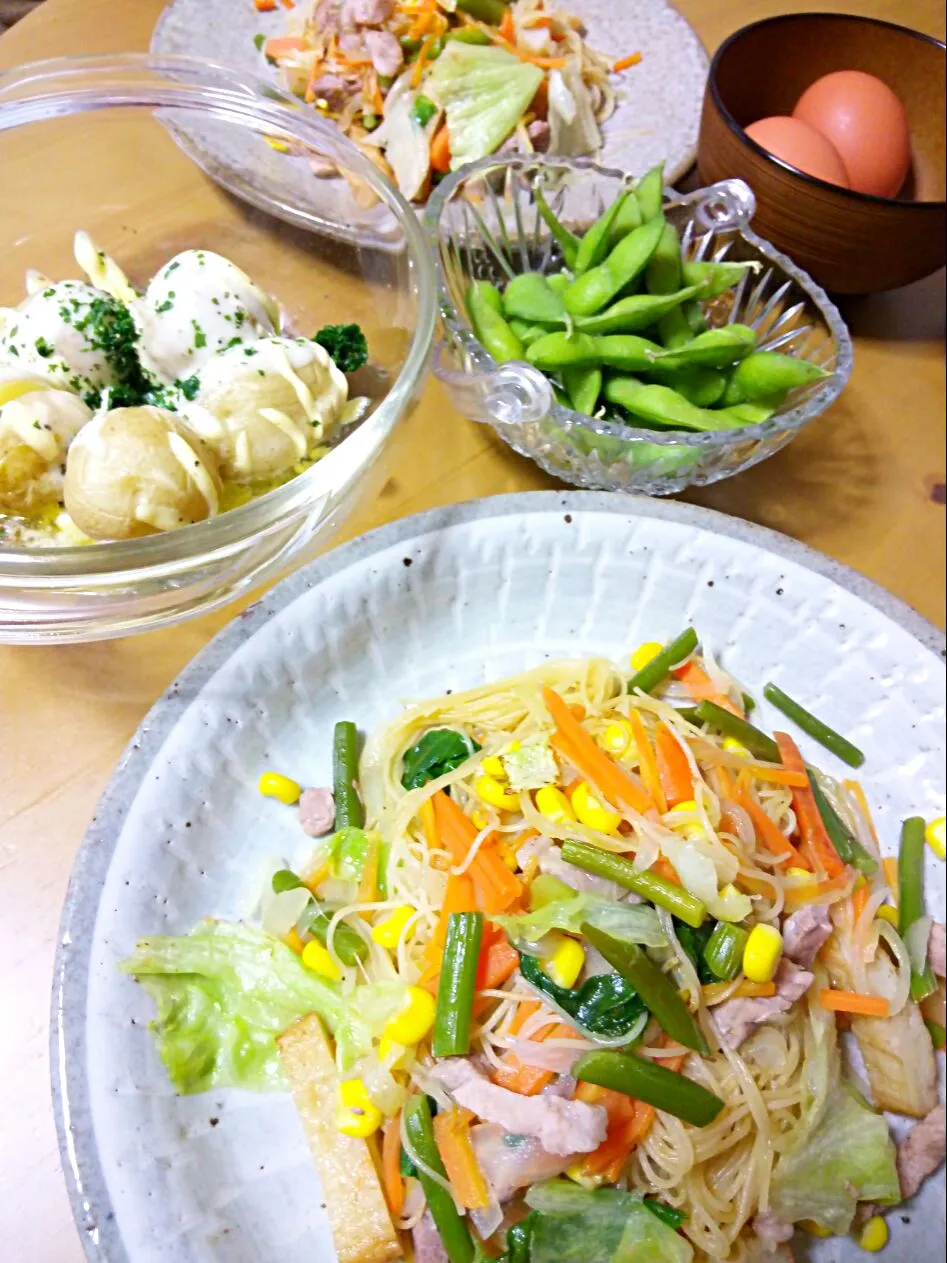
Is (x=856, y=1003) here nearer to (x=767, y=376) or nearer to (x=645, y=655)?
(x=645, y=655)

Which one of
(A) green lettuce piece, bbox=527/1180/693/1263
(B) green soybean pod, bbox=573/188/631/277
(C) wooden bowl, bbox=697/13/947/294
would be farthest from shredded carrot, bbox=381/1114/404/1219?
(C) wooden bowl, bbox=697/13/947/294

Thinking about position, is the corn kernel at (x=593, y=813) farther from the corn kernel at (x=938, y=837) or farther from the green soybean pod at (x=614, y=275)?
the green soybean pod at (x=614, y=275)

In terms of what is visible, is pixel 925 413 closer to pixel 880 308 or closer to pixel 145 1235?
pixel 880 308

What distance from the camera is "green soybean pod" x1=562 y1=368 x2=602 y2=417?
1.22 metres

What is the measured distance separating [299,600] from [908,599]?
95 centimetres

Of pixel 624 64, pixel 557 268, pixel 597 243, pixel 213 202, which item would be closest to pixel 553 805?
pixel 597 243

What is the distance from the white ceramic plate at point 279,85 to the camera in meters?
1.33

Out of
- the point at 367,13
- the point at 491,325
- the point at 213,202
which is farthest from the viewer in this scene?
the point at 367,13

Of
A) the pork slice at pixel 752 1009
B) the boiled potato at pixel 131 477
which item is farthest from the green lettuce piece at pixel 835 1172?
the boiled potato at pixel 131 477

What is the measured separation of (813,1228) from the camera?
0.96 m

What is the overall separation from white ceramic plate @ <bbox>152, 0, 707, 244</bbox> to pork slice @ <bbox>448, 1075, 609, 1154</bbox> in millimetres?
1149

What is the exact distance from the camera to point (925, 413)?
5.08 ft

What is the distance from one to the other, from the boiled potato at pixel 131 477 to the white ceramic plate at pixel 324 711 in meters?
0.17

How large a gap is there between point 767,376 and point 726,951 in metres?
0.78
